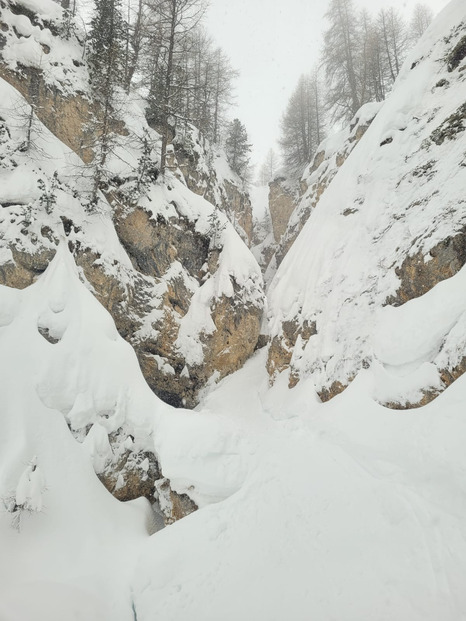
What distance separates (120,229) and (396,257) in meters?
9.28

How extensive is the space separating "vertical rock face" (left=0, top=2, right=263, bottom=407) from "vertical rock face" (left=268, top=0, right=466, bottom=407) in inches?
113

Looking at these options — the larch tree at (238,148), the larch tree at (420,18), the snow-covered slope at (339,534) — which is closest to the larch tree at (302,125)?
the larch tree at (238,148)

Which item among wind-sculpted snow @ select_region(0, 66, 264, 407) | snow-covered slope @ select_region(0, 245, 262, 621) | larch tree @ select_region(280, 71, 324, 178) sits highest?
larch tree @ select_region(280, 71, 324, 178)

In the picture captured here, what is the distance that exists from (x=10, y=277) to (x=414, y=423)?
9742 mm

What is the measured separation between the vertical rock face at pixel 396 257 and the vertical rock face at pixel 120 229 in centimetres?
287

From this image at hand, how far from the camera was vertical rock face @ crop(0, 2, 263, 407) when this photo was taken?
8.21m

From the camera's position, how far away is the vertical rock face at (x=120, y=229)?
26.9ft

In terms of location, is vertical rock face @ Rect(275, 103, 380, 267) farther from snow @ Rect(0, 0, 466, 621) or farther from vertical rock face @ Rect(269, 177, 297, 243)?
snow @ Rect(0, 0, 466, 621)

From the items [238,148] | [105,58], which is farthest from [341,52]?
[105,58]

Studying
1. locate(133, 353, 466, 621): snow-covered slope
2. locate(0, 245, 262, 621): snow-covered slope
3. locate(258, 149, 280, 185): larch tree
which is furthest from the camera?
locate(258, 149, 280, 185): larch tree

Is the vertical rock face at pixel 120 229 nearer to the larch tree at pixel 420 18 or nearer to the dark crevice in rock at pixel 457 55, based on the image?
the dark crevice in rock at pixel 457 55

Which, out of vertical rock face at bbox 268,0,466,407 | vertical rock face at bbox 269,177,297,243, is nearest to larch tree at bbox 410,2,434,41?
vertical rock face at bbox 269,177,297,243

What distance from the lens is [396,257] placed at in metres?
6.62

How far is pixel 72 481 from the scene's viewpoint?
5.52 metres
